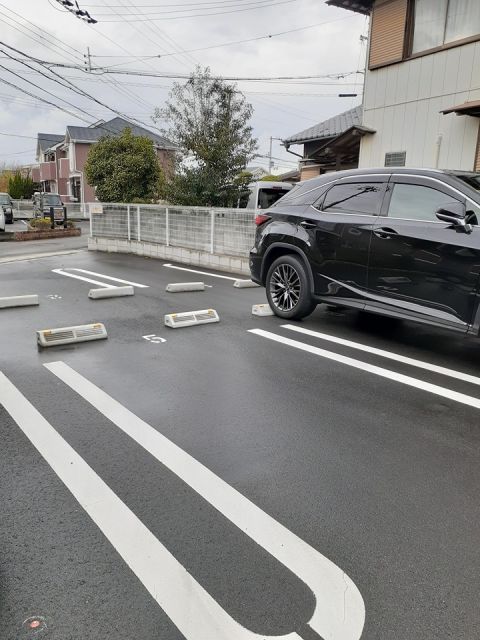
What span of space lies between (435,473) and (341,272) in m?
2.87

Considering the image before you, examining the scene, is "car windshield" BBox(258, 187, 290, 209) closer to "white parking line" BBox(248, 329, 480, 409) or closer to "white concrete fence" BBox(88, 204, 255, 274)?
"white concrete fence" BBox(88, 204, 255, 274)

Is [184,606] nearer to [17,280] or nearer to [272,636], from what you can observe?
[272,636]

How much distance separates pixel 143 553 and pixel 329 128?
16620mm

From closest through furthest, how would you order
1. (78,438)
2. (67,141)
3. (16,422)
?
(78,438), (16,422), (67,141)

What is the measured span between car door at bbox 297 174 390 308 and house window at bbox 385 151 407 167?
602 centimetres

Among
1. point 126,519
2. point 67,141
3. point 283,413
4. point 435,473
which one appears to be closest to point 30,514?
point 126,519

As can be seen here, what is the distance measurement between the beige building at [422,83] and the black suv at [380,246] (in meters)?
4.94

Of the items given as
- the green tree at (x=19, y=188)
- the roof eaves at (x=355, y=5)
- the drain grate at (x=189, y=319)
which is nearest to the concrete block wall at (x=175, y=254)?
the drain grate at (x=189, y=319)

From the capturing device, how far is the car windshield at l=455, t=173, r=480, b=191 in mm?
4465

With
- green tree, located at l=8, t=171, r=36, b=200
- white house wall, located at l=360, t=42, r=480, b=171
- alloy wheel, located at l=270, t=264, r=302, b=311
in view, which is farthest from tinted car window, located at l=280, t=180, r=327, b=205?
green tree, located at l=8, t=171, r=36, b=200

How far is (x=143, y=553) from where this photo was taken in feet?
6.79

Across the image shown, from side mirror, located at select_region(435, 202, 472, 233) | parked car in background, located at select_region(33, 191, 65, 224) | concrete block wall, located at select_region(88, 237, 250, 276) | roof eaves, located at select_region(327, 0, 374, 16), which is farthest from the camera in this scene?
parked car in background, located at select_region(33, 191, 65, 224)

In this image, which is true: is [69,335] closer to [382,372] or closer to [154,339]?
[154,339]

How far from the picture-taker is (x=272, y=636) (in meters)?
1.69
